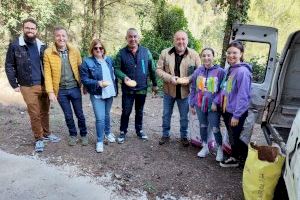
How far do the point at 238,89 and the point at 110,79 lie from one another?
1.96 meters

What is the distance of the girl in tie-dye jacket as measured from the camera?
5.04 meters

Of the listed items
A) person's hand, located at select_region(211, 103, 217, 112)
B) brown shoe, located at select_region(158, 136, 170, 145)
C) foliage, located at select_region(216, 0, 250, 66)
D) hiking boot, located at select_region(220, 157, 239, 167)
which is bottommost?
hiking boot, located at select_region(220, 157, 239, 167)

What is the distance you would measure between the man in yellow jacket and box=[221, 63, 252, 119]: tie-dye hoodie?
7.37ft

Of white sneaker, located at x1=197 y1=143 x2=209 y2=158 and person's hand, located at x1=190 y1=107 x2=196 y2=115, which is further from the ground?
Result: person's hand, located at x1=190 y1=107 x2=196 y2=115

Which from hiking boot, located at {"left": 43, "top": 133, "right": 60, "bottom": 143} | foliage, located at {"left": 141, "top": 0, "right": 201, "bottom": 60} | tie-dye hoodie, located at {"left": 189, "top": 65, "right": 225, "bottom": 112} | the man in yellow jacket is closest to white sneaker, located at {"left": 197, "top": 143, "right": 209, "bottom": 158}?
tie-dye hoodie, located at {"left": 189, "top": 65, "right": 225, "bottom": 112}

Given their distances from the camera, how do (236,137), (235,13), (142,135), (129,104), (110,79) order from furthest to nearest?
(235,13)
(142,135)
(129,104)
(110,79)
(236,137)

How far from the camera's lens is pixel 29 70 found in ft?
17.3

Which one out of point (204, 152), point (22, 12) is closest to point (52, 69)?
point (204, 152)

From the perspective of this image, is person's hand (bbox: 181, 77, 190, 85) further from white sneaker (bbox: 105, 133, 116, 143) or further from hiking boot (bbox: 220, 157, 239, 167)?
white sneaker (bbox: 105, 133, 116, 143)

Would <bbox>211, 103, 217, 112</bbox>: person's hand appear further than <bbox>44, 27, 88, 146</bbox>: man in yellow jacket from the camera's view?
No

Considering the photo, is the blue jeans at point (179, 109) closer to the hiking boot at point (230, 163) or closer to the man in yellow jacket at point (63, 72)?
the hiking boot at point (230, 163)

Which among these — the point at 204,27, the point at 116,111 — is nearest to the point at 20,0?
the point at 116,111

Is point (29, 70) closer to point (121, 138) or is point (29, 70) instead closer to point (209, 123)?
point (121, 138)

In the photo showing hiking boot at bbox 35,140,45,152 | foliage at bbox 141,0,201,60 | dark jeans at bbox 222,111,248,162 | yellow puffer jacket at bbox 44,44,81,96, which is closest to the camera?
dark jeans at bbox 222,111,248,162
